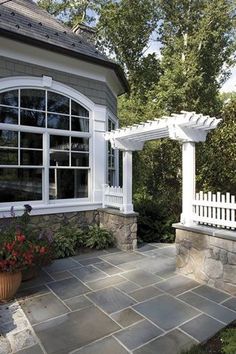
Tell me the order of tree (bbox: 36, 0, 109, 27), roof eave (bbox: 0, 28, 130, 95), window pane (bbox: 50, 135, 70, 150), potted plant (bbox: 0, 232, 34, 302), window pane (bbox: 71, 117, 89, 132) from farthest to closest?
tree (bbox: 36, 0, 109, 27)
window pane (bbox: 71, 117, 89, 132)
window pane (bbox: 50, 135, 70, 150)
roof eave (bbox: 0, 28, 130, 95)
potted plant (bbox: 0, 232, 34, 302)

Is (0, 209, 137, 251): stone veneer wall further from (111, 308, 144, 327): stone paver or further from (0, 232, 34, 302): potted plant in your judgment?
(111, 308, 144, 327): stone paver

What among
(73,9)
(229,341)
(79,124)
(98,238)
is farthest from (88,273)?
(73,9)

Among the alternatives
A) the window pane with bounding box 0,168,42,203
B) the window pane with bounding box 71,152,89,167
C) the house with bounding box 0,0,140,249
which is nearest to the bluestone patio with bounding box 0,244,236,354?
the window pane with bounding box 0,168,42,203

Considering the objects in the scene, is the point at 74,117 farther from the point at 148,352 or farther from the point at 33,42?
the point at 148,352

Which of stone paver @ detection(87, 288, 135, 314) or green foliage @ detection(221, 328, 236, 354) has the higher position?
green foliage @ detection(221, 328, 236, 354)

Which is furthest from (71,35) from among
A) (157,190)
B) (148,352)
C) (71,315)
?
(148,352)

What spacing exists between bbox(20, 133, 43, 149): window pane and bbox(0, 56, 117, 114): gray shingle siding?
3.87ft

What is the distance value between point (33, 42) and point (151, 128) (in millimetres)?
2806

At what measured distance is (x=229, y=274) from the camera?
3.92m

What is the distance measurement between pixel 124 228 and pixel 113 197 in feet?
2.80

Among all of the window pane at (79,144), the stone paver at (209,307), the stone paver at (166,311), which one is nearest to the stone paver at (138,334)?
the stone paver at (166,311)

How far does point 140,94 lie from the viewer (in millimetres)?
13164

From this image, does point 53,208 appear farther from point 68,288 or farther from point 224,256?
point 224,256

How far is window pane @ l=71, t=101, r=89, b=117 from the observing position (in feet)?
20.8
